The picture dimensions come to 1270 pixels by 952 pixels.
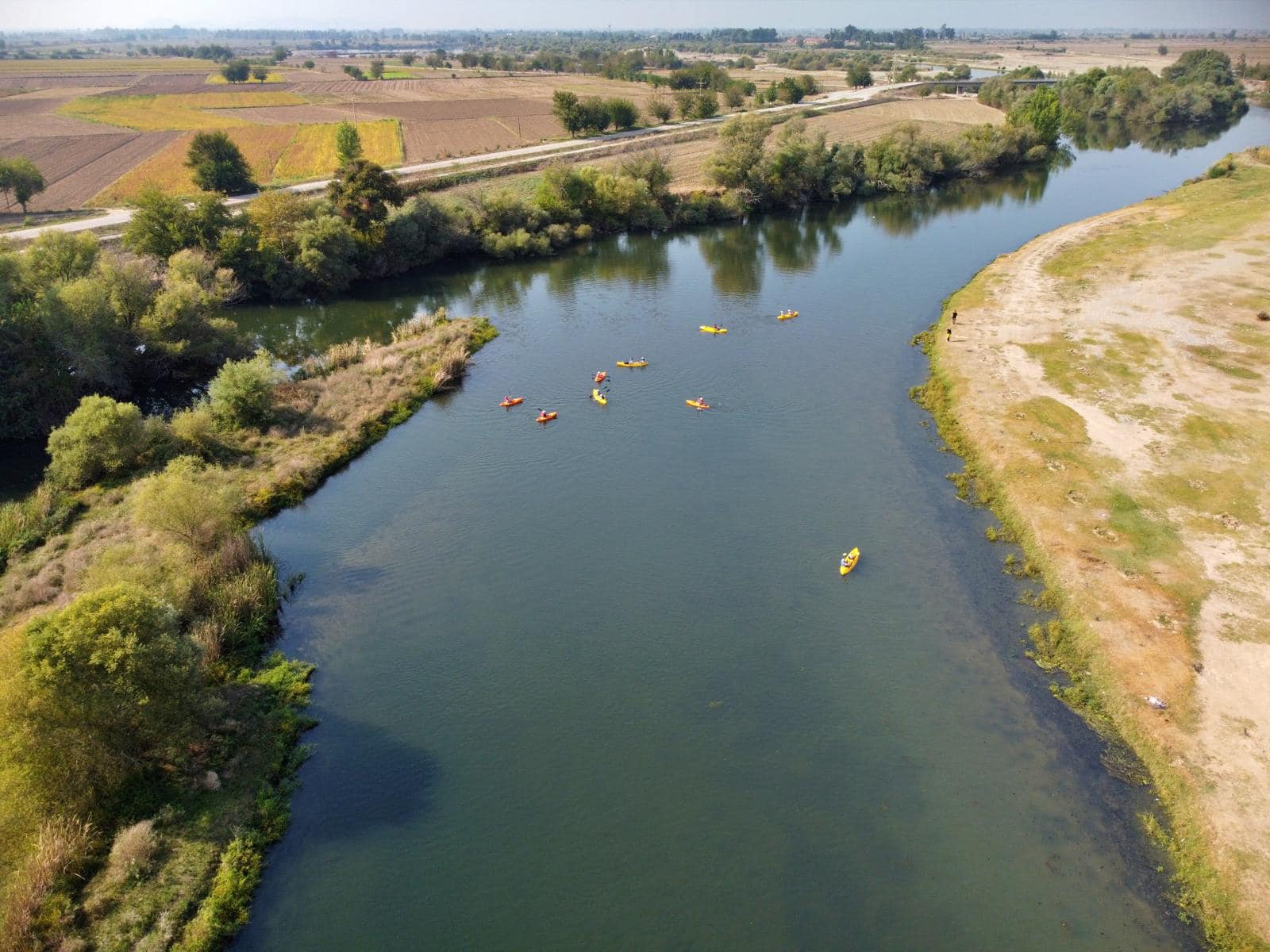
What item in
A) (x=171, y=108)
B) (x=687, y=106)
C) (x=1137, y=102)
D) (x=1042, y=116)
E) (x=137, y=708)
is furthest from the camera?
(x=1137, y=102)

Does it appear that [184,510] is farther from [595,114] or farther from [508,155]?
[595,114]

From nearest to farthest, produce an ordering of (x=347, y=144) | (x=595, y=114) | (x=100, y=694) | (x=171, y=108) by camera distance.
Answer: (x=100, y=694), (x=347, y=144), (x=595, y=114), (x=171, y=108)

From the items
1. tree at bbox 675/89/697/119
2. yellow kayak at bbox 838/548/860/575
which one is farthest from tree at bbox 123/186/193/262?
tree at bbox 675/89/697/119

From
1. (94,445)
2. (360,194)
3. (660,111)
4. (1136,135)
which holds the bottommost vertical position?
(94,445)

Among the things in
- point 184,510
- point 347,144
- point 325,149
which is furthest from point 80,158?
point 184,510

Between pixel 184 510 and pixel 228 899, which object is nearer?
pixel 228 899

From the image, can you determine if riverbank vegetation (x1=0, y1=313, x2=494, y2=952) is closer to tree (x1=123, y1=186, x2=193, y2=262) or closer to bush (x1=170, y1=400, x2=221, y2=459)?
bush (x1=170, y1=400, x2=221, y2=459)

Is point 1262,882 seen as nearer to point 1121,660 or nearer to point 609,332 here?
point 1121,660
